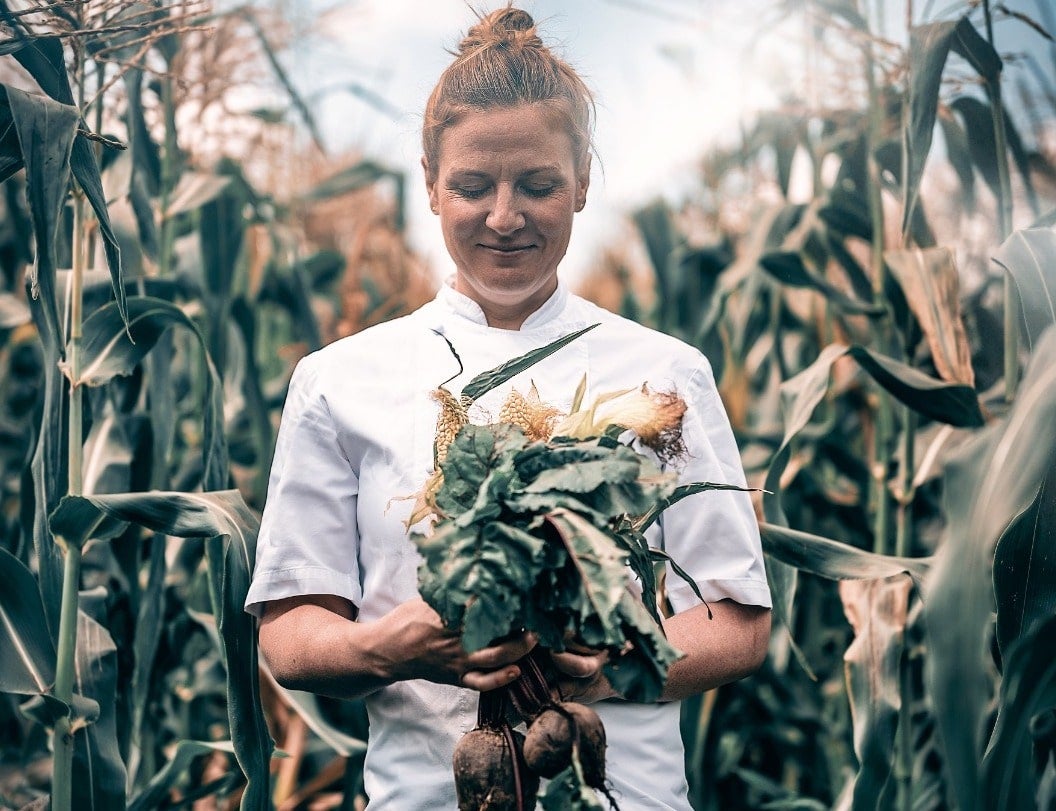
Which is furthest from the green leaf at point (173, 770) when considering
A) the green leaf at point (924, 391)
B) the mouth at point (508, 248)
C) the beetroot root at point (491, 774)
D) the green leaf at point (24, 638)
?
the green leaf at point (924, 391)

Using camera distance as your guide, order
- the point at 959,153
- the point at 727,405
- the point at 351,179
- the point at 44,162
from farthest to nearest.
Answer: the point at 351,179 → the point at 727,405 → the point at 959,153 → the point at 44,162

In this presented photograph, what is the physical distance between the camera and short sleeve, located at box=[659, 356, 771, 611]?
3.59 ft

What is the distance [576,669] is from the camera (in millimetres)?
874

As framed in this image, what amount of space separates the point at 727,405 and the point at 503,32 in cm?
133

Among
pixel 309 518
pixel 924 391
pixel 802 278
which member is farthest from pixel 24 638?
pixel 802 278

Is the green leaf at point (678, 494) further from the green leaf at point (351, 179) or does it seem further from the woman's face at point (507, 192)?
the green leaf at point (351, 179)

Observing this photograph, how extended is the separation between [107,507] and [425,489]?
58 cm

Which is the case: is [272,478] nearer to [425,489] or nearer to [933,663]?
[425,489]

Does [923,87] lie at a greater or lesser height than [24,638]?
greater

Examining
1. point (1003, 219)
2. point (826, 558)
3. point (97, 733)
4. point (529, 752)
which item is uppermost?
point (1003, 219)

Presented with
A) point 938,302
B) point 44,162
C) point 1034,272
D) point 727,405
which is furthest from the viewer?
point 727,405

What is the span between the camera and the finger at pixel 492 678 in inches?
34.3

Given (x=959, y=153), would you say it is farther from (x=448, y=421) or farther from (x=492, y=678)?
(x=492, y=678)

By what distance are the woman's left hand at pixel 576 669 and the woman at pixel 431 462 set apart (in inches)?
3.8
